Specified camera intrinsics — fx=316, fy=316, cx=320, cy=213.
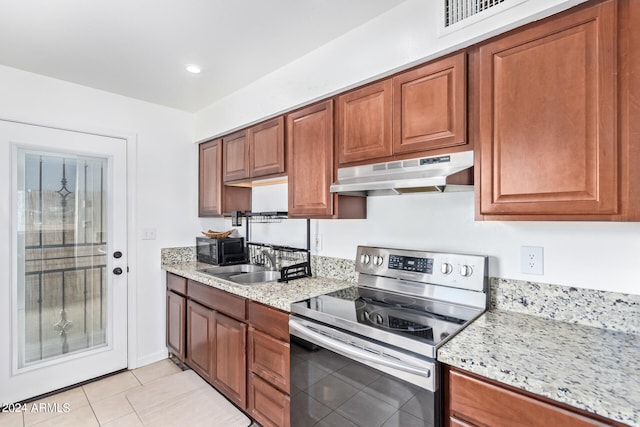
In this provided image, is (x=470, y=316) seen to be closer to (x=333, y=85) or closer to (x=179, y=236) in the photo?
(x=333, y=85)

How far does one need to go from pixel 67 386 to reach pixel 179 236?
1.41m

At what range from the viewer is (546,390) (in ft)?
2.91

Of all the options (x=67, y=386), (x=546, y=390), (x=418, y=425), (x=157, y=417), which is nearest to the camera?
(x=546, y=390)

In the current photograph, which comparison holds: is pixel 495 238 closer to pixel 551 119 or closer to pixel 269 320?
pixel 551 119

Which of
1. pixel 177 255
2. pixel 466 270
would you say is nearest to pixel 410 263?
pixel 466 270

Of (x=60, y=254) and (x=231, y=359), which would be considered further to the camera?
(x=60, y=254)

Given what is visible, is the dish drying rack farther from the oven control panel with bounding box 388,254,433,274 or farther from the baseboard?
the baseboard

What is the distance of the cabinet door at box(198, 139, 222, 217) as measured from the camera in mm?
2902

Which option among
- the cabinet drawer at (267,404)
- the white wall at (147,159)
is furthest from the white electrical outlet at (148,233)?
the cabinet drawer at (267,404)

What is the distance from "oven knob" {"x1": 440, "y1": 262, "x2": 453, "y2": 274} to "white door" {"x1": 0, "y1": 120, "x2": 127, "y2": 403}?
257 cm

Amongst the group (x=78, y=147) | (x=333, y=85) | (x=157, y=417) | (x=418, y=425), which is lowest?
(x=157, y=417)

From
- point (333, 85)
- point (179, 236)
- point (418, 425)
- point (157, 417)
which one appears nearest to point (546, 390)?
point (418, 425)

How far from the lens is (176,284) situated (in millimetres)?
2783

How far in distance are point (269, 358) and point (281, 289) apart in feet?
1.29
